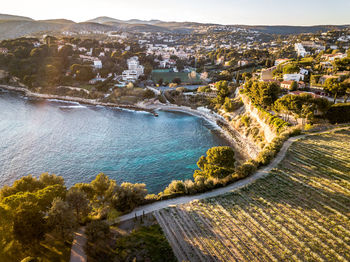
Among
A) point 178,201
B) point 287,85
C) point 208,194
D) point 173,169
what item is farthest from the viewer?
point 287,85

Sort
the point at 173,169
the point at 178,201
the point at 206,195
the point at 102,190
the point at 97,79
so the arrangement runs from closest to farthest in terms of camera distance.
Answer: the point at 102,190 → the point at 178,201 → the point at 206,195 → the point at 173,169 → the point at 97,79

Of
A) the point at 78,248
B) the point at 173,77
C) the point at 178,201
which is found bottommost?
the point at 178,201

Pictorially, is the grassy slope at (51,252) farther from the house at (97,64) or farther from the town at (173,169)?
the house at (97,64)

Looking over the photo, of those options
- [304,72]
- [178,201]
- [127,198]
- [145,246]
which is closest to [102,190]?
[127,198]

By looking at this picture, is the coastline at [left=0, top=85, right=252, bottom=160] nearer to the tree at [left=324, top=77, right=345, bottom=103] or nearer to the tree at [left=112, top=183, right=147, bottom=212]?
the tree at [left=324, top=77, right=345, bottom=103]

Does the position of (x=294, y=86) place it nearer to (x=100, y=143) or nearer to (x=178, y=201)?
(x=178, y=201)

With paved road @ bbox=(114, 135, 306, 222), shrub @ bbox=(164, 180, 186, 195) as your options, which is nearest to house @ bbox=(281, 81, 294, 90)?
paved road @ bbox=(114, 135, 306, 222)
